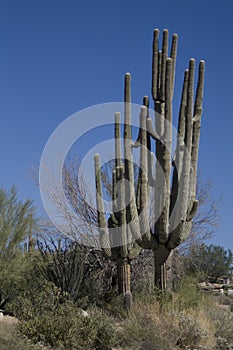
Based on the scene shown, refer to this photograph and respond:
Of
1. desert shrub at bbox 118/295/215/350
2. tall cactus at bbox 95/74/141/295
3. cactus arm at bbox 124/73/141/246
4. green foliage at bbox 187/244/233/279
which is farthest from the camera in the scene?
green foliage at bbox 187/244/233/279

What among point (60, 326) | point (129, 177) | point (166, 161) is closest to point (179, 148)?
point (166, 161)

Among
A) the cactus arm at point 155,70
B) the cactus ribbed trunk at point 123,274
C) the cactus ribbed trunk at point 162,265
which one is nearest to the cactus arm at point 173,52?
the cactus arm at point 155,70

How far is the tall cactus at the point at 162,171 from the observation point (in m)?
14.8

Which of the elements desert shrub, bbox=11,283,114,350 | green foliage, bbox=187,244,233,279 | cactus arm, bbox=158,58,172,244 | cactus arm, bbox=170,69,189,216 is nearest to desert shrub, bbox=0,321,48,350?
desert shrub, bbox=11,283,114,350

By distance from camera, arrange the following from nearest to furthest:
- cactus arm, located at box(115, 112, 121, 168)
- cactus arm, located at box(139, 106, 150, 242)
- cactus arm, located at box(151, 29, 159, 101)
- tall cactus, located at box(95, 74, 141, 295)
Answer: cactus arm, located at box(139, 106, 150, 242) < cactus arm, located at box(151, 29, 159, 101) < tall cactus, located at box(95, 74, 141, 295) < cactus arm, located at box(115, 112, 121, 168)

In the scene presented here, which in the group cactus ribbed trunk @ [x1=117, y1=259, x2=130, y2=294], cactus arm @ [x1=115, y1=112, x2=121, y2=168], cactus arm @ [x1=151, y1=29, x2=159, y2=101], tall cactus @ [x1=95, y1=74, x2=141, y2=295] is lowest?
cactus ribbed trunk @ [x1=117, y1=259, x2=130, y2=294]

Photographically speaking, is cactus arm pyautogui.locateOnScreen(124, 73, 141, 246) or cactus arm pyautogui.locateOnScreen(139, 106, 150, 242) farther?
cactus arm pyautogui.locateOnScreen(124, 73, 141, 246)

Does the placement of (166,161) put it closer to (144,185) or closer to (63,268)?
(144,185)

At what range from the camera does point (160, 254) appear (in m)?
15.1

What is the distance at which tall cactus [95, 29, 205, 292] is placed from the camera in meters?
14.8

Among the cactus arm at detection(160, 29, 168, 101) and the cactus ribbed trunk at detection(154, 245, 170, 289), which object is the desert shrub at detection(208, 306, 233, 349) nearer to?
the cactus ribbed trunk at detection(154, 245, 170, 289)

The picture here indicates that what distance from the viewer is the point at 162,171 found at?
14977 millimetres

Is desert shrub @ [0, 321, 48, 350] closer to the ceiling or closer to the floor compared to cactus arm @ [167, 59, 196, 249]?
closer to the floor

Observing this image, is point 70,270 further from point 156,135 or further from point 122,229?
point 156,135
